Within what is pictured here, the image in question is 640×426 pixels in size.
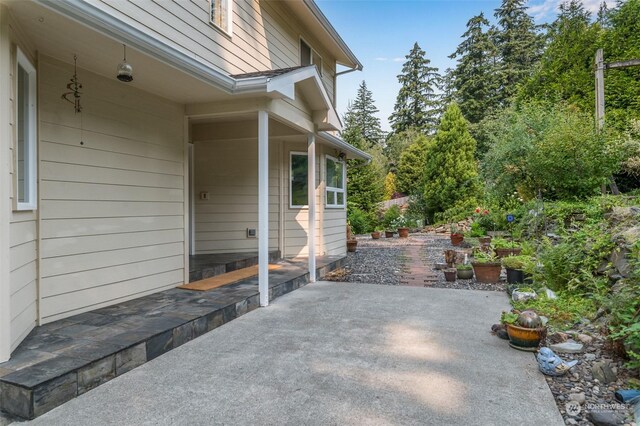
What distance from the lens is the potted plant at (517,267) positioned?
5961mm

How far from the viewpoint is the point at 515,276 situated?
6.09 m

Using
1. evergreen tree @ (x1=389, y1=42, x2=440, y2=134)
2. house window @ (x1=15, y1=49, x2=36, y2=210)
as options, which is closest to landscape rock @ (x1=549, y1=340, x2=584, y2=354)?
house window @ (x1=15, y1=49, x2=36, y2=210)

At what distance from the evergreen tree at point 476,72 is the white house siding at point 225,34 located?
67.3ft

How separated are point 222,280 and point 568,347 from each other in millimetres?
4398

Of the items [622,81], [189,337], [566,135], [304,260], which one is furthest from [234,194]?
[622,81]

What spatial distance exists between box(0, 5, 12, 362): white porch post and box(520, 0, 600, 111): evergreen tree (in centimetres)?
1416

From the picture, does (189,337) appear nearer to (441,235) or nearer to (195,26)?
(195,26)

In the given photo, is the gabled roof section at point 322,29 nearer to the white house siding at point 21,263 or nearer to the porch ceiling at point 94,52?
the porch ceiling at point 94,52

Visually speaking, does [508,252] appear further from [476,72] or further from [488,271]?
[476,72]

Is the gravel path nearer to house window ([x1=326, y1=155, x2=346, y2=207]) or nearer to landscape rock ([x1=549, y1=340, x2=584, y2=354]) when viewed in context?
house window ([x1=326, y1=155, x2=346, y2=207])

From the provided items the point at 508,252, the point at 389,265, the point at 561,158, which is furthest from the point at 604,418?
the point at 561,158

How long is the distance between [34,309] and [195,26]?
4042 millimetres

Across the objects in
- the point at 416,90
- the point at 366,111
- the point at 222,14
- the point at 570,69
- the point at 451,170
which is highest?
the point at 416,90

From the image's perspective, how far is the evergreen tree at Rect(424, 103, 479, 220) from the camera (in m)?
16.7
